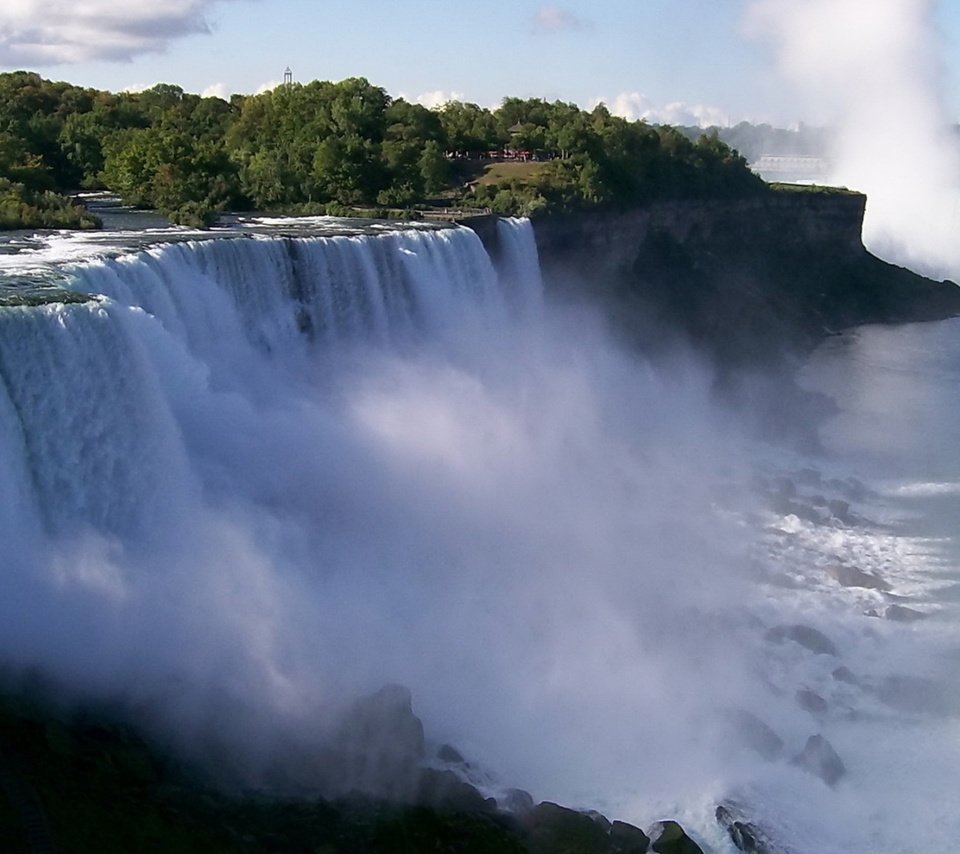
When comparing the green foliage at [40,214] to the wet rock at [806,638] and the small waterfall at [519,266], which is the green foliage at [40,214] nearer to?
the small waterfall at [519,266]

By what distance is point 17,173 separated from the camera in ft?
96.1

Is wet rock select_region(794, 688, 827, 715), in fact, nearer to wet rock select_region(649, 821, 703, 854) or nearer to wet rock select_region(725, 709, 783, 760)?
wet rock select_region(725, 709, 783, 760)

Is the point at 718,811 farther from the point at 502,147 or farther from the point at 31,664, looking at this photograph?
the point at 502,147

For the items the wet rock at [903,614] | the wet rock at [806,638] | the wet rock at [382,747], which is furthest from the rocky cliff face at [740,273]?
the wet rock at [382,747]

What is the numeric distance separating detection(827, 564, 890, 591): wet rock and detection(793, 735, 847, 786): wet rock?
5.15 metres

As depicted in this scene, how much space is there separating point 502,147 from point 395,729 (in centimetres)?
3387

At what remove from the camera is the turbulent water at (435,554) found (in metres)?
12.6

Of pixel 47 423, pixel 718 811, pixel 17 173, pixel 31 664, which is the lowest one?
pixel 718 811

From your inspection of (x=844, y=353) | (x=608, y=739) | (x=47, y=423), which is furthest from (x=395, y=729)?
(x=844, y=353)

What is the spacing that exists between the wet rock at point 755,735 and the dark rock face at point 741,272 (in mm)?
18772

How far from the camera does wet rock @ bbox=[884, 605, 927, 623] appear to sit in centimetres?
1700

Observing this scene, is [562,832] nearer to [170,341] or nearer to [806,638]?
[806,638]

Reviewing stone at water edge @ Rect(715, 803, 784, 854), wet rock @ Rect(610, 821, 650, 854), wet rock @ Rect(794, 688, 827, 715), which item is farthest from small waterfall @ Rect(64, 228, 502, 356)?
stone at water edge @ Rect(715, 803, 784, 854)

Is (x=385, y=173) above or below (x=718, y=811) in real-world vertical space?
above
